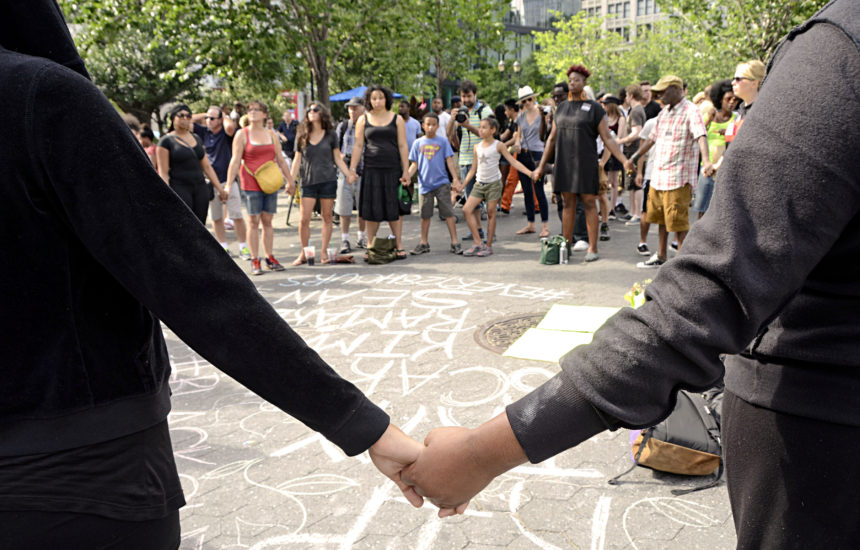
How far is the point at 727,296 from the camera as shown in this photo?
1.04m

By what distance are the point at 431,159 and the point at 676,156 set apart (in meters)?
3.22

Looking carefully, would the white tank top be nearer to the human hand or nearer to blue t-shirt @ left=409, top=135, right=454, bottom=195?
blue t-shirt @ left=409, top=135, right=454, bottom=195

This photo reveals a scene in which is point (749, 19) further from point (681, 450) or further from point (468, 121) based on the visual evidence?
point (681, 450)

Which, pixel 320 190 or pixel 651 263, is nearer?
pixel 651 263

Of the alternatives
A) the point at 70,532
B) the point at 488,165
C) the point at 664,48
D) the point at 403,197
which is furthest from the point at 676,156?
the point at 664,48

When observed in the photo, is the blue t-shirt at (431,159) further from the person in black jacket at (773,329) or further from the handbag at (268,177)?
the person in black jacket at (773,329)

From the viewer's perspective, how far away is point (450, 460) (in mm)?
1511

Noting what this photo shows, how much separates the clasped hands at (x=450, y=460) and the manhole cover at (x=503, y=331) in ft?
10.5

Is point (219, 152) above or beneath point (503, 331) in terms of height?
above

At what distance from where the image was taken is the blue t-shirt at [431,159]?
8.84m

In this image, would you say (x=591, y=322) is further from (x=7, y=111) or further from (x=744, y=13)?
(x=744, y=13)

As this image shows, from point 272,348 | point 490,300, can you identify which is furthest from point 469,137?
point 272,348

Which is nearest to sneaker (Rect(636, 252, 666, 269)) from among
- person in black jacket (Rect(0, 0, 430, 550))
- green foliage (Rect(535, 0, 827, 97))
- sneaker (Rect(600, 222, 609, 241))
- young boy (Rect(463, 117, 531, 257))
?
sneaker (Rect(600, 222, 609, 241))

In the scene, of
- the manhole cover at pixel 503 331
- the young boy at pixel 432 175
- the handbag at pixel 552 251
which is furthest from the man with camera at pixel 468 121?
the manhole cover at pixel 503 331
